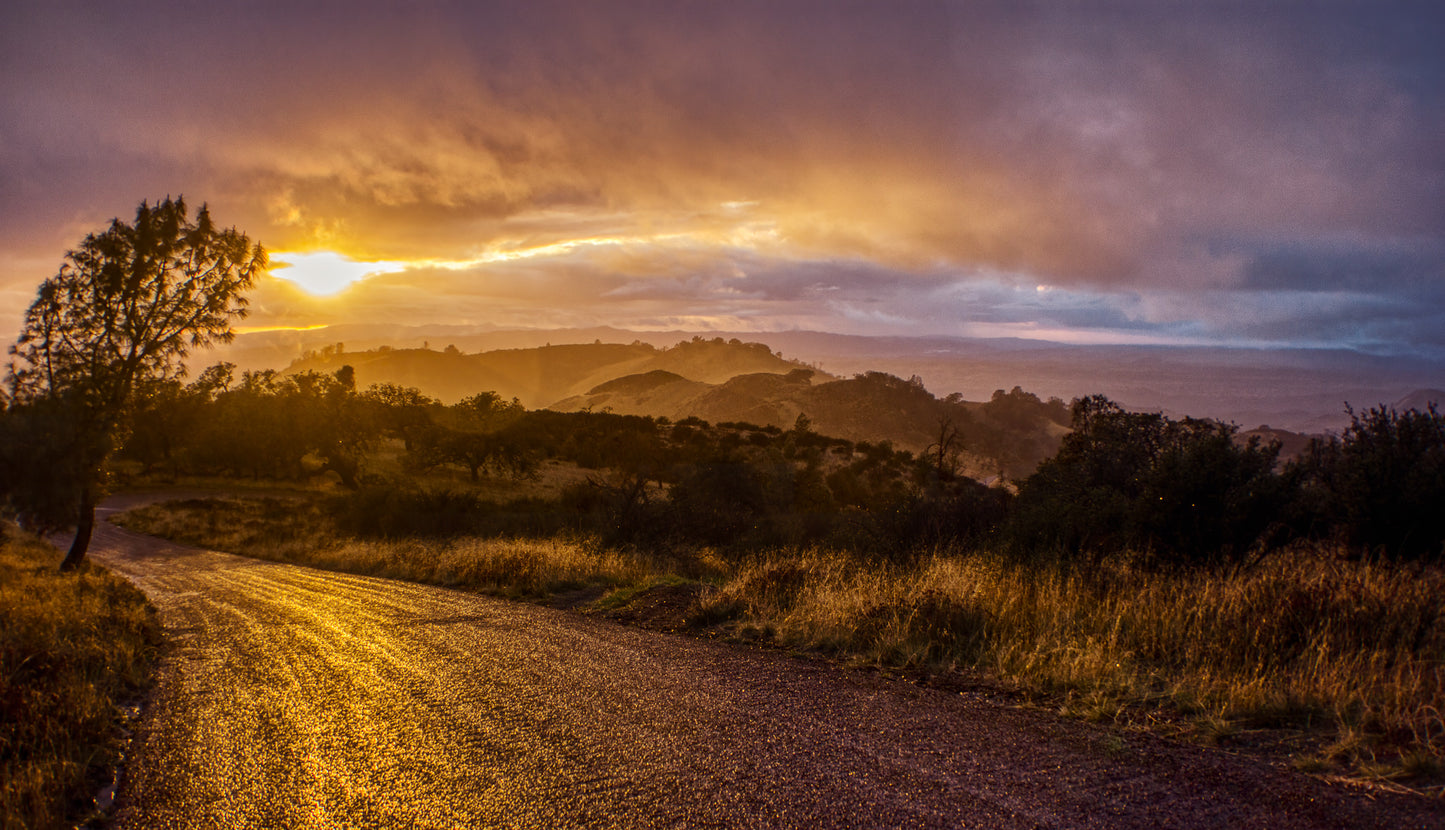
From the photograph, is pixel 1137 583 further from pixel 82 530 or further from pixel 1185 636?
pixel 82 530

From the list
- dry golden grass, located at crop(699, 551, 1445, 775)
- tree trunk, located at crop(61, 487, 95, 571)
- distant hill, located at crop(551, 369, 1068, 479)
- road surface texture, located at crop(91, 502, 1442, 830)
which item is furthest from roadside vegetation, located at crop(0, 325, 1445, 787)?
distant hill, located at crop(551, 369, 1068, 479)

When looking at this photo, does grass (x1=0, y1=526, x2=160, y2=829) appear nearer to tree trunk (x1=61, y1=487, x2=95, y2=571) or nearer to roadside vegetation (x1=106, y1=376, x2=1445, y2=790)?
roadside vegetation (x1=106, y1=376, x2=1445, y2=790)

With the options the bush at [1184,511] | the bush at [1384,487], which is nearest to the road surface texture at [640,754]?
the bush at [1184,511]

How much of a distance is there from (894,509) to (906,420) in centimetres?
9376

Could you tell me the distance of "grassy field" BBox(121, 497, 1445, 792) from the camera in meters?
4.55

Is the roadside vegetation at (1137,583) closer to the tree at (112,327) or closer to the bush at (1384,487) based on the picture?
the bush at (1384,487)

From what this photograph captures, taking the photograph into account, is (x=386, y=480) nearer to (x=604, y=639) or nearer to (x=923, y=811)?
(x=604, y=639)

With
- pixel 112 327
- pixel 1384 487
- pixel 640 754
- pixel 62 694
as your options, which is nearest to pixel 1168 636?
pixel 640 754

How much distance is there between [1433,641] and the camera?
18.6 ft

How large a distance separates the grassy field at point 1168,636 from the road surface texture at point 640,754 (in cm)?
56

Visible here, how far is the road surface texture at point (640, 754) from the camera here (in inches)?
151

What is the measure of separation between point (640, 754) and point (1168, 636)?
486 cm

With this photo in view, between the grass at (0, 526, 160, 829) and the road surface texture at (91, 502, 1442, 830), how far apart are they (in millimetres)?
305

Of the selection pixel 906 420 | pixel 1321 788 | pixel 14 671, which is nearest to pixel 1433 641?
pixel 1321 788
